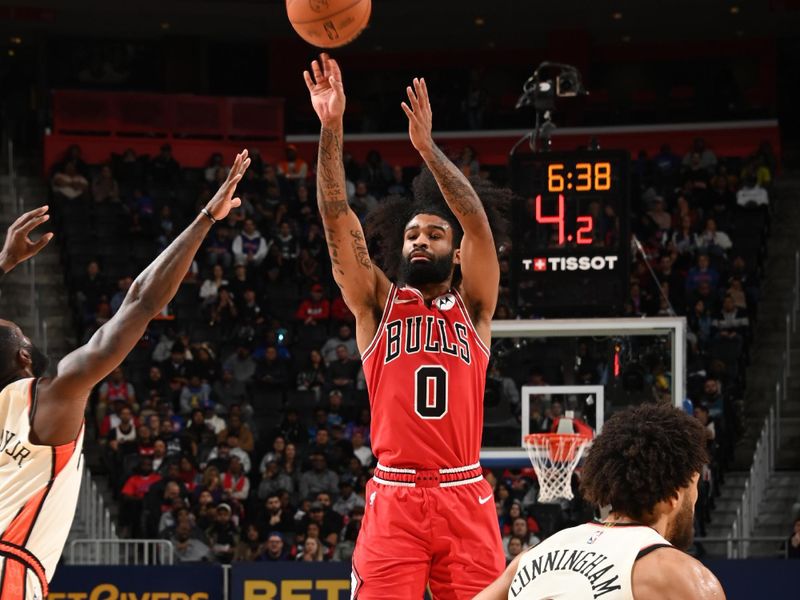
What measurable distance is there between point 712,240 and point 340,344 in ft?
17.3

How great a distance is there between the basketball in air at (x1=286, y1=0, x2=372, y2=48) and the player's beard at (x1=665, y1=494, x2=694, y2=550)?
4350mm

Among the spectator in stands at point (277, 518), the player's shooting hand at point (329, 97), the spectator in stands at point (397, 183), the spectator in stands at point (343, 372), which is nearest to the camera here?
the player's shooting hand at point (329, 97)

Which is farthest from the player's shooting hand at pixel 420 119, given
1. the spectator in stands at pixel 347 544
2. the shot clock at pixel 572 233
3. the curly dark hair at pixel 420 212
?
the spectator in stands at pixel 347 544

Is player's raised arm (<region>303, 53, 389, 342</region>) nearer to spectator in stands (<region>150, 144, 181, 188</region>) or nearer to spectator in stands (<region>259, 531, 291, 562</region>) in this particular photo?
spectator in stands (<region>259, 531, 291, 562</region>)

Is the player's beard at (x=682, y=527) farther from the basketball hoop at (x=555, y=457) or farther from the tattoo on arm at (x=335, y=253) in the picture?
the basketball hoop at (x=555, y=457)

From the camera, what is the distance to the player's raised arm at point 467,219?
6891 mm

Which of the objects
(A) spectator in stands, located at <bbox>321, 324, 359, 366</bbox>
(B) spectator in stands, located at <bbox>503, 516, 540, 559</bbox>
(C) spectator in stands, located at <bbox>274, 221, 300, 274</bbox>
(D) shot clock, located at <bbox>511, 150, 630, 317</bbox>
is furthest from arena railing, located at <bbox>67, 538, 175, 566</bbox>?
(C) spectator in stands, located at <bbox>274, 221, 300, 274</bbox>

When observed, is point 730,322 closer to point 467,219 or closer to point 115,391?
point 115,391

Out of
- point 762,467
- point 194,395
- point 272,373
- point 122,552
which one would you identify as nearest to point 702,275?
point 762,467

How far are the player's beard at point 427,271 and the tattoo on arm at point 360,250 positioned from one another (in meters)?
0.19

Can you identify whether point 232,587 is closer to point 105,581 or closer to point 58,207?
point 105,581

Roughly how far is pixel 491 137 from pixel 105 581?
1363 cm

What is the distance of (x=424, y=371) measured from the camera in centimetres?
681

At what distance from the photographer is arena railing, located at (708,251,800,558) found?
50.4ft
